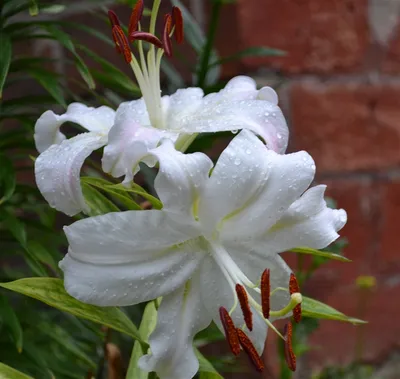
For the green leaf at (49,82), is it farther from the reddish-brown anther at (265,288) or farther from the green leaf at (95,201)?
the reddish-brown anther at (265,288)

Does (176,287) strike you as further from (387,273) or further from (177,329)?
(387,273)

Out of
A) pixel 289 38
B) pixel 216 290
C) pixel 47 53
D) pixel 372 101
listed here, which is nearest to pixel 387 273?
pixel 372 101

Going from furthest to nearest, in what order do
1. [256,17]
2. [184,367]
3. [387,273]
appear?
1. [387,273]
2. [256,17]
3. [184,367]

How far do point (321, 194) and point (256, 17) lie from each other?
0.58m

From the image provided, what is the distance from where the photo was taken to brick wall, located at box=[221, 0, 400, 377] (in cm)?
89

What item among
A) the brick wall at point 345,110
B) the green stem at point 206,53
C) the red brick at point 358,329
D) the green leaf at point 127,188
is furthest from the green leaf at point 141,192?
the red brick at point 358,329

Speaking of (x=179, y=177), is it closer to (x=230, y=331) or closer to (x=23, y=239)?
(x=230, y=331)

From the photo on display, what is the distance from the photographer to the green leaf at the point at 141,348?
39 centimetres

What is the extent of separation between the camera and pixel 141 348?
39 cm

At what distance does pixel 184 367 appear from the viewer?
1.08 ft

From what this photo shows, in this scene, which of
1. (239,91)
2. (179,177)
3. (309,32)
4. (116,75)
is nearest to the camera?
(179,177)

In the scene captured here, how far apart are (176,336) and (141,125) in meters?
0.12

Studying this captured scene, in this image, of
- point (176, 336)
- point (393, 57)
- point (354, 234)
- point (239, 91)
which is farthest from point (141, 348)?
point (393, 57)

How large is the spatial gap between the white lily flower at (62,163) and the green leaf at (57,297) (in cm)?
4
